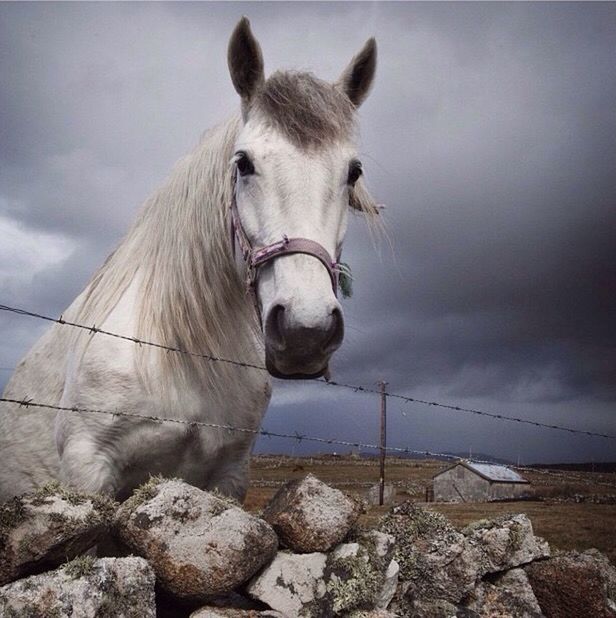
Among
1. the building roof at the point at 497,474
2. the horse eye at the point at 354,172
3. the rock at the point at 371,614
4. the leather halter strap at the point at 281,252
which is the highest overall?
the horse eye at the point at 354,172

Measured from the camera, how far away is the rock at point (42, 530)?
2303mm

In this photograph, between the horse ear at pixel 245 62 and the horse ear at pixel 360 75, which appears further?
the horse ear at pixel 360 75

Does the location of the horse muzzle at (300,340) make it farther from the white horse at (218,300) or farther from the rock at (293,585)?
the rock at (293,585)

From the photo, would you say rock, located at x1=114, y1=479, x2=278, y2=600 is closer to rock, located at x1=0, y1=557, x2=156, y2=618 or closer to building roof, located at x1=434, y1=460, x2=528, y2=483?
rock, located at x1=0, y1=557, x2=156, y2=618

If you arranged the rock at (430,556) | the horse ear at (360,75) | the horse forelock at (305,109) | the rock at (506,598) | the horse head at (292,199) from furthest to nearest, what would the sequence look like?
the horse ear at (360,75), the rock at (506,598), the rock at (430,556), the horse forelock at (305,109), the horse head at (292,199)

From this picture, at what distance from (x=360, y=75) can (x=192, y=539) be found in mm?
3313

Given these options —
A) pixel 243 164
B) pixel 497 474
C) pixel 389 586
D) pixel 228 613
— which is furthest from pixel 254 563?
pixel 497 474

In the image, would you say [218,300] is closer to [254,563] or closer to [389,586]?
[254,563]

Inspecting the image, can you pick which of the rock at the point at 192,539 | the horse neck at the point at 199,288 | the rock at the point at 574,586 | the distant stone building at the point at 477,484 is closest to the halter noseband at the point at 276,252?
the horse neck at the point at 199,288

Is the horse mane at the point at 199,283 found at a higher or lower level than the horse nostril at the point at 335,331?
higher

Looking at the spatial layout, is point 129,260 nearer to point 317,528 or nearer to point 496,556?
point 317,528

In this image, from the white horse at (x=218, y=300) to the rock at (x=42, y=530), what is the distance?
837 millimetres

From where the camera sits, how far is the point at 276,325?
276 centimetres

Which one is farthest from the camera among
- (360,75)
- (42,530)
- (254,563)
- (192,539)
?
(360,75)
